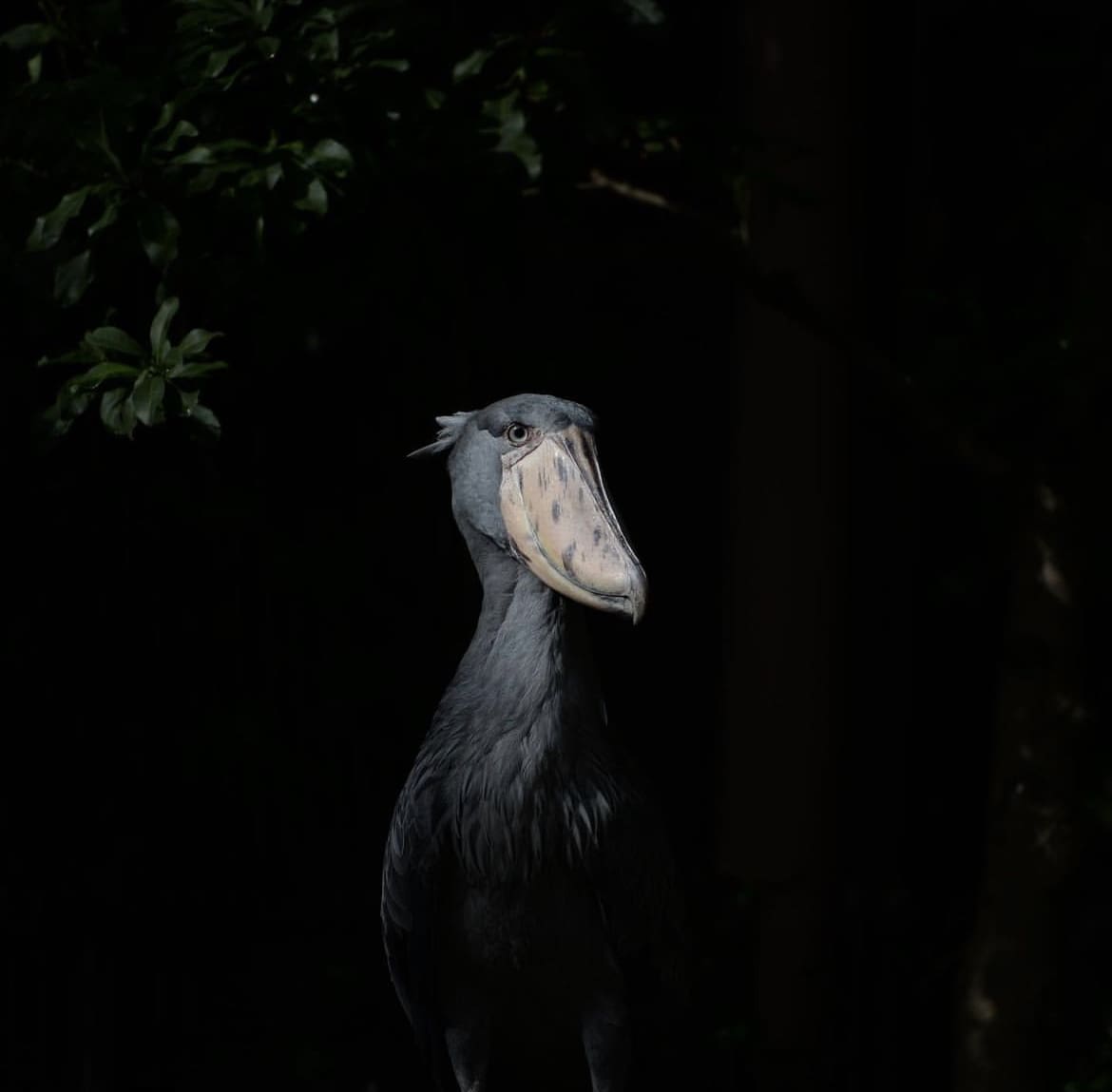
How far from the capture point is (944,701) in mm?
3748

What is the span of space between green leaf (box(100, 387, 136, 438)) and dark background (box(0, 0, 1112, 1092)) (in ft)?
2.07

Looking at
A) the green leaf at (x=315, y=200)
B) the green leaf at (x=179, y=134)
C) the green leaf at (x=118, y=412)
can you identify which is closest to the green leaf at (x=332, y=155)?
the green leaf at (x=315, y=200)

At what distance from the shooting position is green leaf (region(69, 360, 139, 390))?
1.95m

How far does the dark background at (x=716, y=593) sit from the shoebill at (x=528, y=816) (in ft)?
2.42

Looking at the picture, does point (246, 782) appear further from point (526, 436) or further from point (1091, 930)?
point (1091, 930)

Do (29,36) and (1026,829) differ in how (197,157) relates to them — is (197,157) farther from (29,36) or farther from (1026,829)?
(1026,829)

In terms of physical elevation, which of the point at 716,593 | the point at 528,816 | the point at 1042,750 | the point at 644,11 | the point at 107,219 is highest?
the point at 644,11

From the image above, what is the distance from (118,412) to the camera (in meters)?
1.95

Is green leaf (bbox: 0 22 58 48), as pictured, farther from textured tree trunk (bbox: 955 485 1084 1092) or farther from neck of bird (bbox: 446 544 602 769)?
textured tree trunk (bbox: 955 485 1084 1092)

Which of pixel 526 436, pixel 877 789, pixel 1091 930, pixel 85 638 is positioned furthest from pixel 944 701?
pixel 526 436

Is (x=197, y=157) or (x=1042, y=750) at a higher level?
(x=197, y=157)

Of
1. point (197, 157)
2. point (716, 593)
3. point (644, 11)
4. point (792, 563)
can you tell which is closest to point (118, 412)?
point (197, 157)

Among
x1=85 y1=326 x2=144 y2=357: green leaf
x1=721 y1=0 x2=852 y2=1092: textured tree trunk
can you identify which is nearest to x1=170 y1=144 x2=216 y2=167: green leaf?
x1=85 y1=326 x2=144 y2=357: green leaf

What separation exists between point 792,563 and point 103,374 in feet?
5.29
